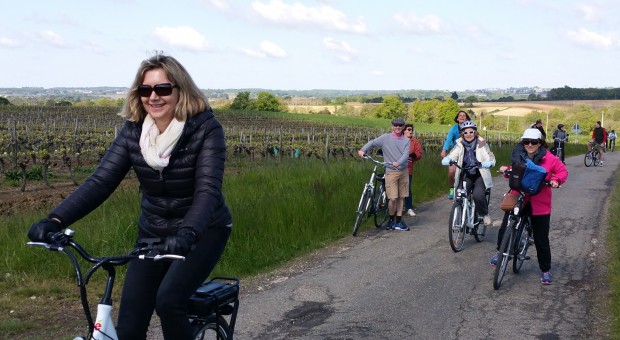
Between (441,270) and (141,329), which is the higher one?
(141,329)

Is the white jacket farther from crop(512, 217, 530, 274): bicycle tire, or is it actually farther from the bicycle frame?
the bicycle frame

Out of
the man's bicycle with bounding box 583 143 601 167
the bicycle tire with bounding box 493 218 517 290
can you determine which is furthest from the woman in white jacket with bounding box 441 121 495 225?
the man's bicycle with bounding box 583 143 601 167

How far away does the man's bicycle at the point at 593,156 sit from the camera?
27.6 meters

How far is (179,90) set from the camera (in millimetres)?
3686

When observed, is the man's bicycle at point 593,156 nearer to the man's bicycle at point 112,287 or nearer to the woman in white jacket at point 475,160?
the woman in white jacket at point 475,160

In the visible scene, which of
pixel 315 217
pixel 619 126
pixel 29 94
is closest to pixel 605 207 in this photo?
pixel 315 217

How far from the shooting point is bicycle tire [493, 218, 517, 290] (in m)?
7.62

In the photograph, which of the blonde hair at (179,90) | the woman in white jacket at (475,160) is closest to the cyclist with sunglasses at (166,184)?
the blonde hair at (179,90)

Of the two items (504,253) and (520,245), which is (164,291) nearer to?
(504,253)

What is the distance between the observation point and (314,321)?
6277mm

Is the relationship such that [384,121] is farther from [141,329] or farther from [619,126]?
[141,329]

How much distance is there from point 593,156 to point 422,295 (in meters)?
22.5

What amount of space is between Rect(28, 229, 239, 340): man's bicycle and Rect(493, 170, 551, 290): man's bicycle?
4.36 m

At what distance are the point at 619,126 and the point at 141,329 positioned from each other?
383 ft
